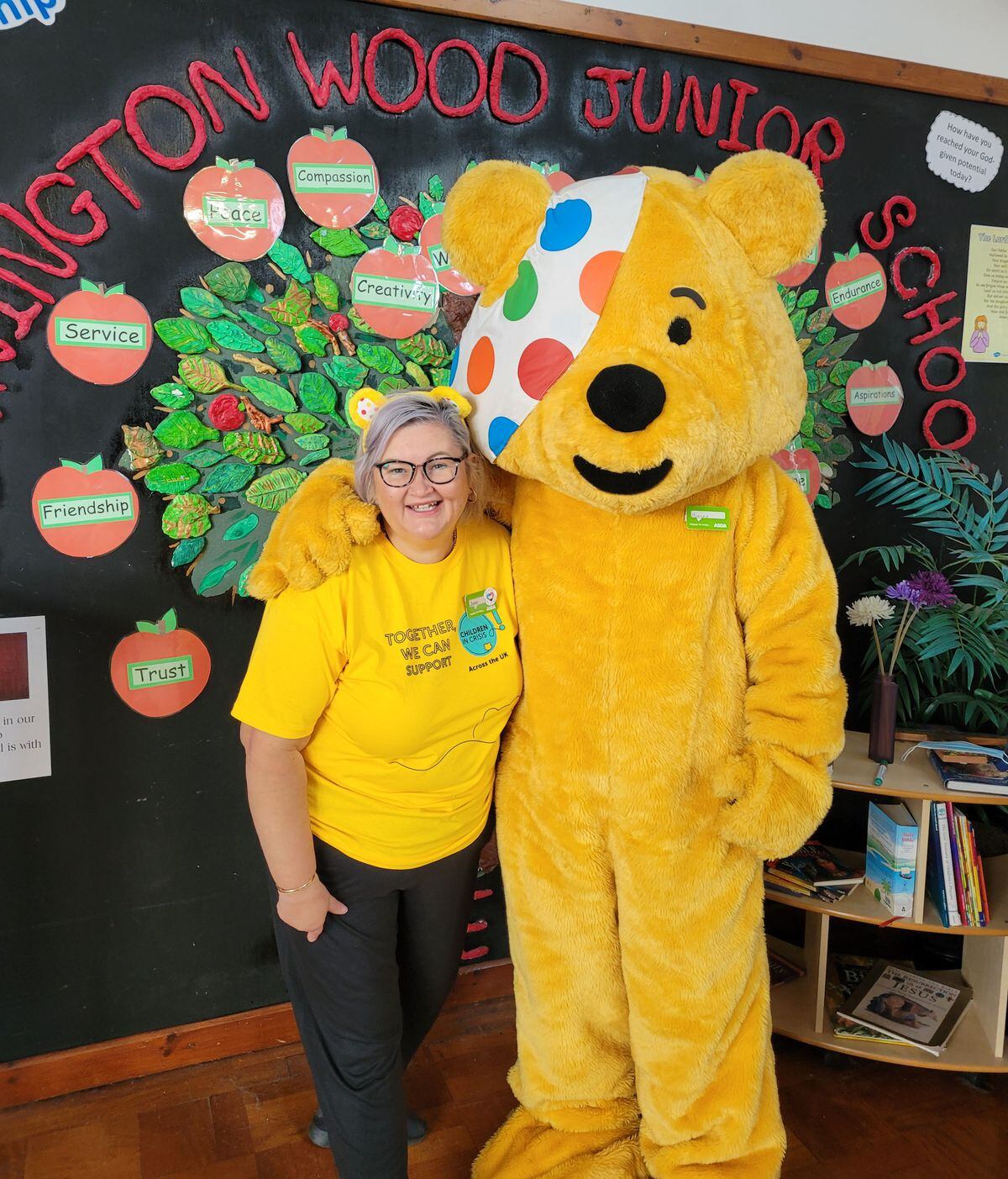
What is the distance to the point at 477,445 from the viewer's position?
142 cm

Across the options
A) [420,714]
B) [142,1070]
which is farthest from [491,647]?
[142,1070]

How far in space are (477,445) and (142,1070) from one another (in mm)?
1641

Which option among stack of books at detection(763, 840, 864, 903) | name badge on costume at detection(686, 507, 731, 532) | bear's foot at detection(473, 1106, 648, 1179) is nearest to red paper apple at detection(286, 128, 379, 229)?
name badge on costume at detection(686, 507, 731, 532)

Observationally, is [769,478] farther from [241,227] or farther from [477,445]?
[241,227]

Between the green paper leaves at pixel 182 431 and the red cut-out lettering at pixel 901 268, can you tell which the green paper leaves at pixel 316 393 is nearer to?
the green paper leaves at pixel 182 431

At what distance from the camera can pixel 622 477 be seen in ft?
4.09

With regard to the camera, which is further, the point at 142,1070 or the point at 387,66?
the point at 142,1070

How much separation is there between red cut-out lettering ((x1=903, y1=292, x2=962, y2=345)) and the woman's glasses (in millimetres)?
1573

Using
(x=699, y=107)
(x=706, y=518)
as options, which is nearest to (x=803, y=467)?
(x=699, y=107)

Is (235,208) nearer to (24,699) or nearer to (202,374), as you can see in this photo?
(202,374)

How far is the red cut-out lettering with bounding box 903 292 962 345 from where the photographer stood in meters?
2.31

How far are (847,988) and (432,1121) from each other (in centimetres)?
106

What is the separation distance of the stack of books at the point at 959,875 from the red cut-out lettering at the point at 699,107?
1.63 m

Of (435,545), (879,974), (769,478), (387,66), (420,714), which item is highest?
(387,66)
